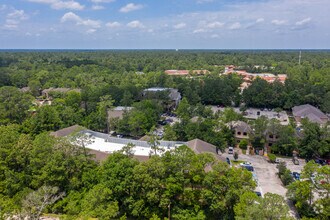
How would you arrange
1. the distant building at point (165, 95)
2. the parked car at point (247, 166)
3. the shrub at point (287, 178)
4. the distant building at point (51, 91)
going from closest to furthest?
the shrub at point (287, 178) → the parked car at point (247, 166) → the distant building at point (165, 95) → the distant building at point (51, 91)

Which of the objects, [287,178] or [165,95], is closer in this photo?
[287,178]

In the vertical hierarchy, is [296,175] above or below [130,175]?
below

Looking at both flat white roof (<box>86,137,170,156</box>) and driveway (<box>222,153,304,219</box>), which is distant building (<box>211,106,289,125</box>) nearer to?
driveway (<box>222,153,304,219</box>)

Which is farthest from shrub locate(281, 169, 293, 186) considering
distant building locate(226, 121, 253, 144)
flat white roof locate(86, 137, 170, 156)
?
flat white roof locate(86, 137, 170, 156)

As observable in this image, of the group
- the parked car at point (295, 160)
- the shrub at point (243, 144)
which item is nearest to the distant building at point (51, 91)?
the shrub at point (243, 144)

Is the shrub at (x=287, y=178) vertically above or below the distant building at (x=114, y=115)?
below

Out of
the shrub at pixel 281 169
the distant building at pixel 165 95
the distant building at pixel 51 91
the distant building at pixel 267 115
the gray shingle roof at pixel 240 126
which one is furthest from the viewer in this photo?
the distant building at pixel 51 91

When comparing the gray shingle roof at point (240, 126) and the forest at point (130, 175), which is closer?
the forest at point (130, 175)

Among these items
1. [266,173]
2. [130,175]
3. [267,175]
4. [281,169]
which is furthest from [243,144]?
[130,175]

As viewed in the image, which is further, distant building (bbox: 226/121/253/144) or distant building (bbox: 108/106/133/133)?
distant building (bbox: 108/106/133/133)

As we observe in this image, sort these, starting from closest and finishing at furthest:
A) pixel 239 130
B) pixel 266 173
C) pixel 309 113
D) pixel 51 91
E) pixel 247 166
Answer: pixel 266 173 < pixel 247 166 < pixel 239 130 < pixel 309 113 < pixel 51 91

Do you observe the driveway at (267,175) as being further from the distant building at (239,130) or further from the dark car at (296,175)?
the distant building at (239,130)

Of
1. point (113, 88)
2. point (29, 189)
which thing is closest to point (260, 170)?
point (29, 189)

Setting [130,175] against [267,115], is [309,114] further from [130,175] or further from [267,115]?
[130,175]
